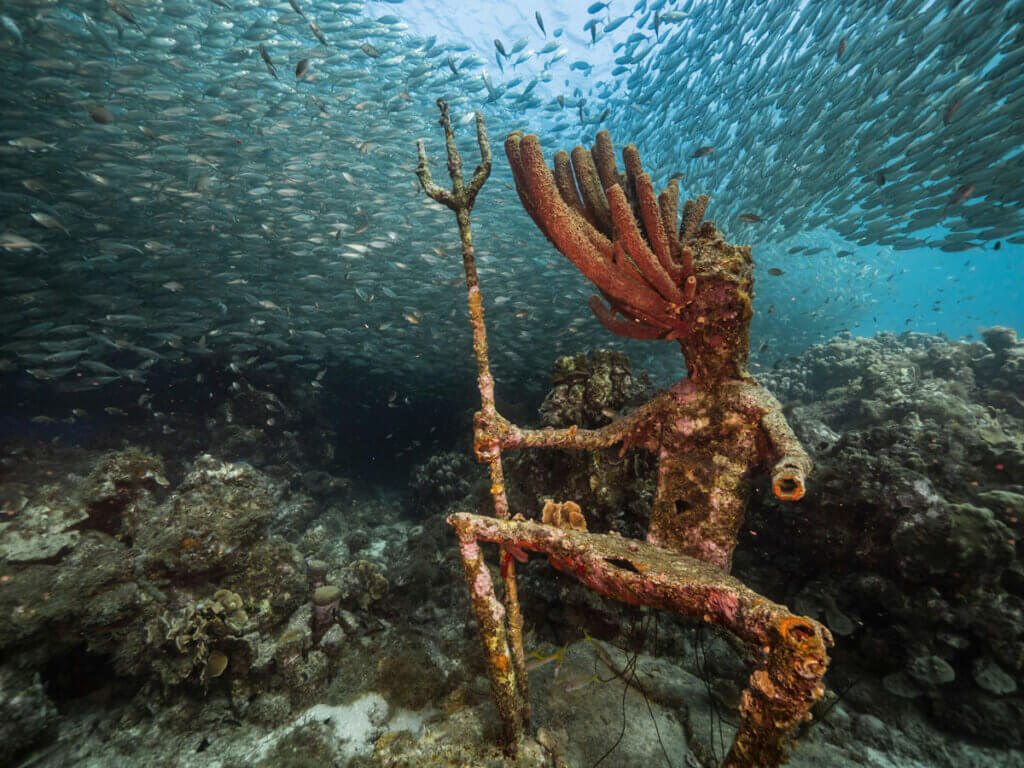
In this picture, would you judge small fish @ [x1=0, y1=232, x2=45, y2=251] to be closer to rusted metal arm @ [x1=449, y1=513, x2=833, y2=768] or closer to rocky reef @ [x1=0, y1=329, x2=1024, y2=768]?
rocky reef @ [x1=0, y1=329, x2=1024, y2=768]

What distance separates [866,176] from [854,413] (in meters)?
9.23

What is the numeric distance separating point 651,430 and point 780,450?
37.4 inches

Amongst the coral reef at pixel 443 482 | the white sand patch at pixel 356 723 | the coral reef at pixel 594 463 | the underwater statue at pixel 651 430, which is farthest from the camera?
the coral reef at pixel 443 482

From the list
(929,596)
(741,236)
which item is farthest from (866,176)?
(929,596)

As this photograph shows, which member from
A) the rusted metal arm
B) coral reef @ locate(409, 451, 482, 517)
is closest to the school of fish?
coral reef @ locate(409, 451, 482, 517)

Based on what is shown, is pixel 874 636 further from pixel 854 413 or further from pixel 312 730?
pixel 854 413

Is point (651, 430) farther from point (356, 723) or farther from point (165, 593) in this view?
point (165, 593)

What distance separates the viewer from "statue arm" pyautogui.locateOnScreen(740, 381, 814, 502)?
1.91m

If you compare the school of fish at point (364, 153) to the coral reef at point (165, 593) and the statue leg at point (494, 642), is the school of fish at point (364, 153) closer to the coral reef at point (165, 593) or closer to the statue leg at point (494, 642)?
the coral reef at point (165, 593)

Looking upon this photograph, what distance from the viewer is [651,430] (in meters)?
3.12

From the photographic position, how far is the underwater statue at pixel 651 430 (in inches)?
81.4

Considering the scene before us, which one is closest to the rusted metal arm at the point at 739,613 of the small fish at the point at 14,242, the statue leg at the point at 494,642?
the statue leg at the point at 494,642

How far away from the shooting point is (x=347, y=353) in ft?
51.1

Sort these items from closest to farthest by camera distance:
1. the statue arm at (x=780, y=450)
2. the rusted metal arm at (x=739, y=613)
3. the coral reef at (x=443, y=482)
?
the rusted metal arm at (x=739, y=613)
the statue arm at (x=780, y=450)
the coral reef at (x=443, y=482)
